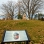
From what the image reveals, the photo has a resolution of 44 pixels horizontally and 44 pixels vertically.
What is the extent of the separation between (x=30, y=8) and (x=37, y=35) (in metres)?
31.1

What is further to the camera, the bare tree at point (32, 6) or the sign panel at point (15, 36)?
the bare tree at point (32, 6)

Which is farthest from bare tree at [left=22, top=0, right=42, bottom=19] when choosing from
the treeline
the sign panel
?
the sign panel

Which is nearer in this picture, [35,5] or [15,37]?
[15,37]

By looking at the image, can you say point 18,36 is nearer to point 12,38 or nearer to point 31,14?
point 12,38

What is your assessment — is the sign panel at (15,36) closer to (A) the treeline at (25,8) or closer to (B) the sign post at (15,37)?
(B) the sign post at (15,37)

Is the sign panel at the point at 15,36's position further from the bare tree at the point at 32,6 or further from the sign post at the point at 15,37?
the bare tree at the point at 32,6

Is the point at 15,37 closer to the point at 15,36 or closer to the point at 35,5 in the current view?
the point at 15,36

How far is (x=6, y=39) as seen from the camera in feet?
20.9

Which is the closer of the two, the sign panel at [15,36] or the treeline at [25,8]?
the sign panel at [15,36]

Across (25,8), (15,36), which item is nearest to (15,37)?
(15,36)

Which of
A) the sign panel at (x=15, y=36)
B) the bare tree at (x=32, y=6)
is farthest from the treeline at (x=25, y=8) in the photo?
the sign panel at (x=15, y=36)

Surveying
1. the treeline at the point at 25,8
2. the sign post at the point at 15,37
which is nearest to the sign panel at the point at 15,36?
the sign post at the point at 15,37

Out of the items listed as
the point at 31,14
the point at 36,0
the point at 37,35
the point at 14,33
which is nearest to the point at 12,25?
the point at 37,35

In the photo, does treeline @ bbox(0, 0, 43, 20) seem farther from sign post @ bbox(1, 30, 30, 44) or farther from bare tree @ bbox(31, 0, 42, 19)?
sign post @ bbox(1, 30, 30, 44)
